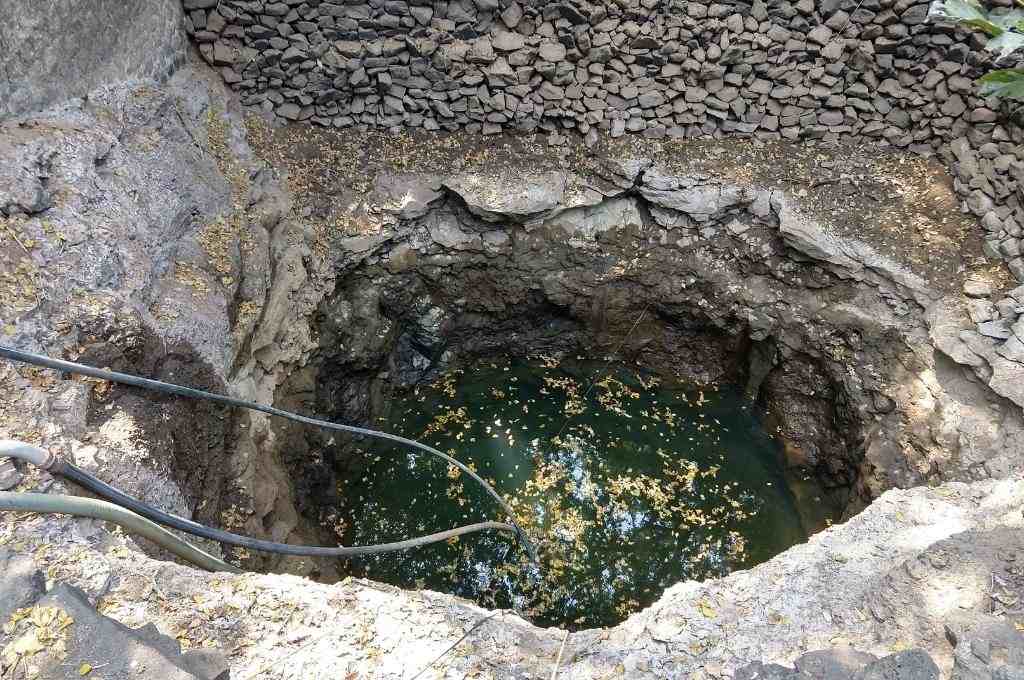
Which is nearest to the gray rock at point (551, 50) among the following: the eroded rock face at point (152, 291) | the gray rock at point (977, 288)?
the eroded rock face at point (152, 291)

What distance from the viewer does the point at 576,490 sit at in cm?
615

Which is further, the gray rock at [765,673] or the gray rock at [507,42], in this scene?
the gray rock at [507,42]

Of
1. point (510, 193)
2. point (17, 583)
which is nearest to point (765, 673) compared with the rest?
point (17, 583)

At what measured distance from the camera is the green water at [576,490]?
5484 mm

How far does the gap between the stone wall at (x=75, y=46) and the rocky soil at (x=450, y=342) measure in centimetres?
21

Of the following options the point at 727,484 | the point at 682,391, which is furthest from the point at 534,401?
the point at 727,484

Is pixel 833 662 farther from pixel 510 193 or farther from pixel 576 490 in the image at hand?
pixel 510 193

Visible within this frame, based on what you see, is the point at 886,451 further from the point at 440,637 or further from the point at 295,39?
the point at 295,39

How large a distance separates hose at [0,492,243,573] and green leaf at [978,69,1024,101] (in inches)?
292

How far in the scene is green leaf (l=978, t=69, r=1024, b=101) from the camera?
5258 mm

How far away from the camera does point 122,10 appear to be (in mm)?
5211

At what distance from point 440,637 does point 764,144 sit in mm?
6222

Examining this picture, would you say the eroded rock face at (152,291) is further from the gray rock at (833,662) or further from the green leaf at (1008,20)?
the green leaf at (1008,20)

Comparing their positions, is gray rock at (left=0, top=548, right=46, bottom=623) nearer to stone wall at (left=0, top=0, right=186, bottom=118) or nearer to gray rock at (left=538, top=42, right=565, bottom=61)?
stone wall at (left=0, top=0, right=186, bottom=118)
